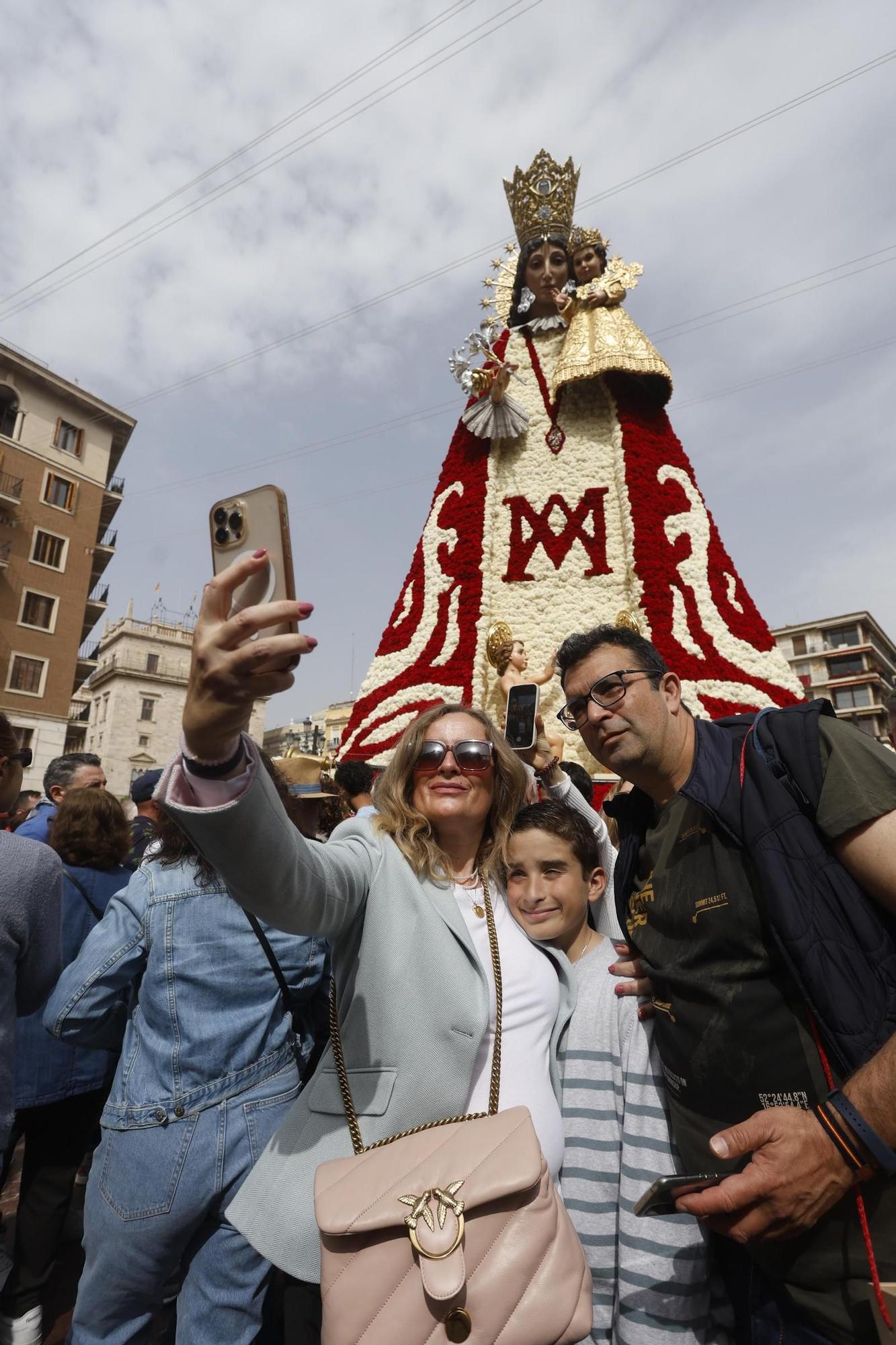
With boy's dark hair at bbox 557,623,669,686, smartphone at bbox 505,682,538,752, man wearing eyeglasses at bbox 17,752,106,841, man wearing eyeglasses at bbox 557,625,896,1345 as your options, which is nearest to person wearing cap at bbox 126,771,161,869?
man wearing eyeglasses at bbox 17,752,106,841

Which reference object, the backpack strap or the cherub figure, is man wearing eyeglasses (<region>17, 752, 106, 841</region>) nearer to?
the backpack strap

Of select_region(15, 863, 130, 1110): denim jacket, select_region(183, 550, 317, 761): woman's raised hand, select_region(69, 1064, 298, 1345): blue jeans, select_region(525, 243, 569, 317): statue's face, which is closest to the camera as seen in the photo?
select_region(183, 550, 317, 761): woman's raised hand

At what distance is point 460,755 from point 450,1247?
1.15 meters

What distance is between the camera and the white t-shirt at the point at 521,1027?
183 centimetres

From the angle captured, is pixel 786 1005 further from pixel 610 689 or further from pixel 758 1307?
pixel 610 689

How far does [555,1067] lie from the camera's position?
2023 millimetres

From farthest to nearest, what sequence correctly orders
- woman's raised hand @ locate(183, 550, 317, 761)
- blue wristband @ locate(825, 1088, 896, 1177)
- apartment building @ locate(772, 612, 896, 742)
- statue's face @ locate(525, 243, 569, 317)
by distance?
1. apartment building @ locate(772, 612, 896, 742)
2. statue's face @ locate(525, 243, 569, 317)
3. blue wristband @ locate(825, 1088, 896, 1177)
4. woman's raised hand @ locate(183, 550, 317, 761)

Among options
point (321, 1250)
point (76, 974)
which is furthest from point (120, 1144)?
point (321, 1250)

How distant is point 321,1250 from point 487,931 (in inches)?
30.6

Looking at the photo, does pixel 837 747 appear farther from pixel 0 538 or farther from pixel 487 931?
pixel 0 538

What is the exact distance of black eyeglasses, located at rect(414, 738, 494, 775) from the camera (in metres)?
2.16

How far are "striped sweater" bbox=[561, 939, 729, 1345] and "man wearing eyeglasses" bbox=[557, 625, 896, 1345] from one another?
102 millimetres

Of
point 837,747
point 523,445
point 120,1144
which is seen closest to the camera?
point 837,747

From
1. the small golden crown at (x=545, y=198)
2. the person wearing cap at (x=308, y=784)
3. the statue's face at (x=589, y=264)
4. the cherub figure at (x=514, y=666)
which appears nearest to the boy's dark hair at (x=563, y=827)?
the person wearing cap at (x=308, y=784)
